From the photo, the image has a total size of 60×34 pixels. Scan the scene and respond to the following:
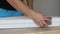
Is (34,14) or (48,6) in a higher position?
(48,6)

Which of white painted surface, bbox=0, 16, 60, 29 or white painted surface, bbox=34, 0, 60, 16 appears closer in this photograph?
white painted surface, bbox=0, 16, 60, 29

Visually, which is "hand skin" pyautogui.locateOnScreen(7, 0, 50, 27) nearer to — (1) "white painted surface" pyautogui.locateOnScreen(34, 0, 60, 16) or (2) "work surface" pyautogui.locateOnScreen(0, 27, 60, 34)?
(2) "work surface" pyautogui.locateOnScreen(0, 27, 60, 34)

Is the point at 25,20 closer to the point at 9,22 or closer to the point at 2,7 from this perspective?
the point at 9,22

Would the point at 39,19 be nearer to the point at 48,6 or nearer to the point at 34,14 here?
the point at 34,14

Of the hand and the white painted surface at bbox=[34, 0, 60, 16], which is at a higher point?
the white painted surface at bbox=[34, 0, 60, 16]

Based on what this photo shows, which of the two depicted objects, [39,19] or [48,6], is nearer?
[39,19]

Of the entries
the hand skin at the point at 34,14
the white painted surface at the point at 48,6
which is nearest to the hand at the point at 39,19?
the hand skin at the point at 34,14

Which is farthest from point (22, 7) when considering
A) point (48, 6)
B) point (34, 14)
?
point (48, 6)

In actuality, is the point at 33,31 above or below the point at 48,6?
below

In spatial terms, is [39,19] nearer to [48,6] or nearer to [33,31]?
[33,31]

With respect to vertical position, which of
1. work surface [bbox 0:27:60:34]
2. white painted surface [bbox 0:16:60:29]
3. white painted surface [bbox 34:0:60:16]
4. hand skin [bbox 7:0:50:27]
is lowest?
work surface [bbox 0:27:60:34]

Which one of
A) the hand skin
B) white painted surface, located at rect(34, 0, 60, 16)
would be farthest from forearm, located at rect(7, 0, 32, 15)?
white painted surface, located at rect(34, 0, 60, 16)

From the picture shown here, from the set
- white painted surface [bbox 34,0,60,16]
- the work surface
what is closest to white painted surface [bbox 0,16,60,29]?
the work surface

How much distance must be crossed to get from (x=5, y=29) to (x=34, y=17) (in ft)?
0.37
